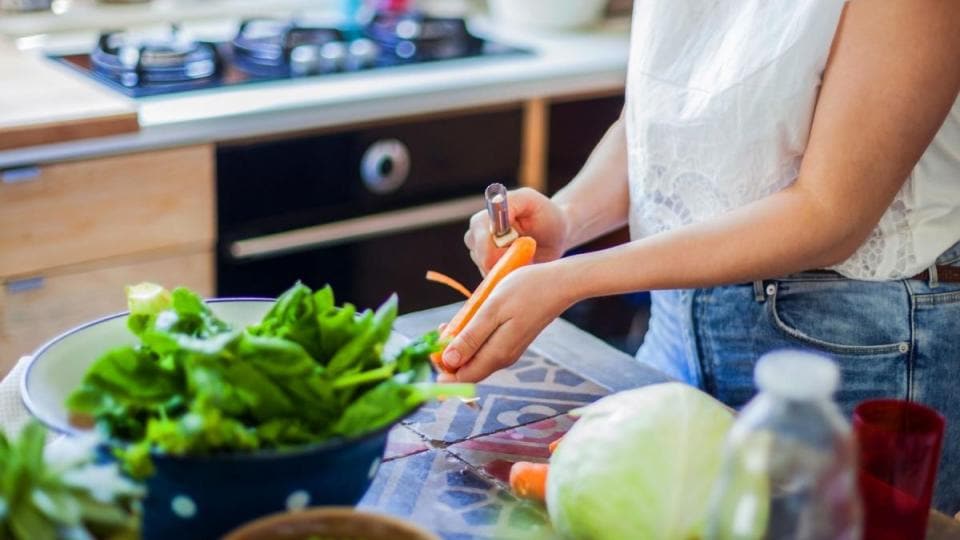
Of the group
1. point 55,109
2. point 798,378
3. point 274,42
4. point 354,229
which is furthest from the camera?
point 274,42

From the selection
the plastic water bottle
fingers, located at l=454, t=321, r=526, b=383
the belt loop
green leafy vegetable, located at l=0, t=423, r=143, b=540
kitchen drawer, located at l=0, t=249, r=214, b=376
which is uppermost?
the plastic water bottle

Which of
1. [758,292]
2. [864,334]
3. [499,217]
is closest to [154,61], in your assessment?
[499,217]

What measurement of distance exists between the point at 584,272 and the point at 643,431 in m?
0.31

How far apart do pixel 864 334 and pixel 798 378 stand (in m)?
0.69

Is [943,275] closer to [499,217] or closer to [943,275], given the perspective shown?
[943,275]

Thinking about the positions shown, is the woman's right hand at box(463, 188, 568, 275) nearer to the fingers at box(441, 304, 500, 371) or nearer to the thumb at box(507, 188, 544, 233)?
the thumb at box(507, 188, 544, 233)

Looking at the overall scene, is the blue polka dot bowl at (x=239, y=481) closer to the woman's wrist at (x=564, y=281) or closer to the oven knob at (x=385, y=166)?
the woman's wrist at (x=564, y=281)

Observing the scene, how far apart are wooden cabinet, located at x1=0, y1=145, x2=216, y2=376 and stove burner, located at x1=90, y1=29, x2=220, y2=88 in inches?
9.6

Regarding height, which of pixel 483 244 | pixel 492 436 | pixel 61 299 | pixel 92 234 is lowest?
pixel 61 299

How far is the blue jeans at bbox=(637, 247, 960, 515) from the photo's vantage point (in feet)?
4.53

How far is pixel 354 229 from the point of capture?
235cm

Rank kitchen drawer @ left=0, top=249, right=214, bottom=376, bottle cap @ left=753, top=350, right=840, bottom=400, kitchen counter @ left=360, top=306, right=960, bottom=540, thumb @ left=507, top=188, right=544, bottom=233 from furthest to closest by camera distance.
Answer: kitchen drawer @ left=0, top=249, right=214, bottom=376 < thumb @ left=507, top=188, right=544, bottom=233 < kitchen counter @ left=360, top=306, right=960, bottom=540 < bottle cap @ left=753, top=350, right=840, bottom=400

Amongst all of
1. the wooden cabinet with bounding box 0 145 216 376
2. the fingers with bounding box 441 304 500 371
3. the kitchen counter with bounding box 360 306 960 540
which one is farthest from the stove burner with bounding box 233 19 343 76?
the fingers with bounding box 441 304 500 371

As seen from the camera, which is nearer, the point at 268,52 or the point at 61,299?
the point at 61,299
